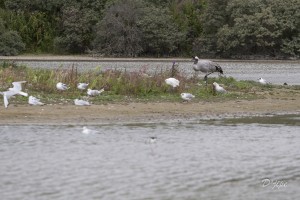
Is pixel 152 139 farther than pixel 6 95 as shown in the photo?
No

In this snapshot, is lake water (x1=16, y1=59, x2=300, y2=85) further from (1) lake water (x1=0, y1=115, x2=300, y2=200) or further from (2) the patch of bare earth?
(1) lake water (x1=0, y1=115, x2=300, y2=200)

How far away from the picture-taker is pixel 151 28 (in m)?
63.0

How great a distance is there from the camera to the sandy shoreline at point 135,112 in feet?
66.3

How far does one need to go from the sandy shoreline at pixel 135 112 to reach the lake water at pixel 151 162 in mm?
821

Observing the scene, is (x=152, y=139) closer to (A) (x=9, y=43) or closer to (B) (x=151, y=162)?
(B) (x=151, y=162)

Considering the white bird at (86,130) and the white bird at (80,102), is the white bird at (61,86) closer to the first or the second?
the white bird at (80,102)

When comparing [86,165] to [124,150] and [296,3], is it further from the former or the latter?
[296,3]

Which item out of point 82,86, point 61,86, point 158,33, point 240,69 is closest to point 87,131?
point 61,86

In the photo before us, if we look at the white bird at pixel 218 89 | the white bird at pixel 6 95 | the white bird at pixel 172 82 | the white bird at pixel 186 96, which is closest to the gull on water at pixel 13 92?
the white bird at pixel 6 95

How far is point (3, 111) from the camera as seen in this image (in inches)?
810

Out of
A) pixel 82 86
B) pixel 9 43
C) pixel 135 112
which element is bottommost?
pixel 9 43

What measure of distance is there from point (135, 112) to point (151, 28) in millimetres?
41657

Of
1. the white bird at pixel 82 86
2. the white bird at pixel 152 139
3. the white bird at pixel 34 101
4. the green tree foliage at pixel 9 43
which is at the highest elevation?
the white bird at pixel 82 86

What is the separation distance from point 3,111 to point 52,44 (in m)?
45.1
